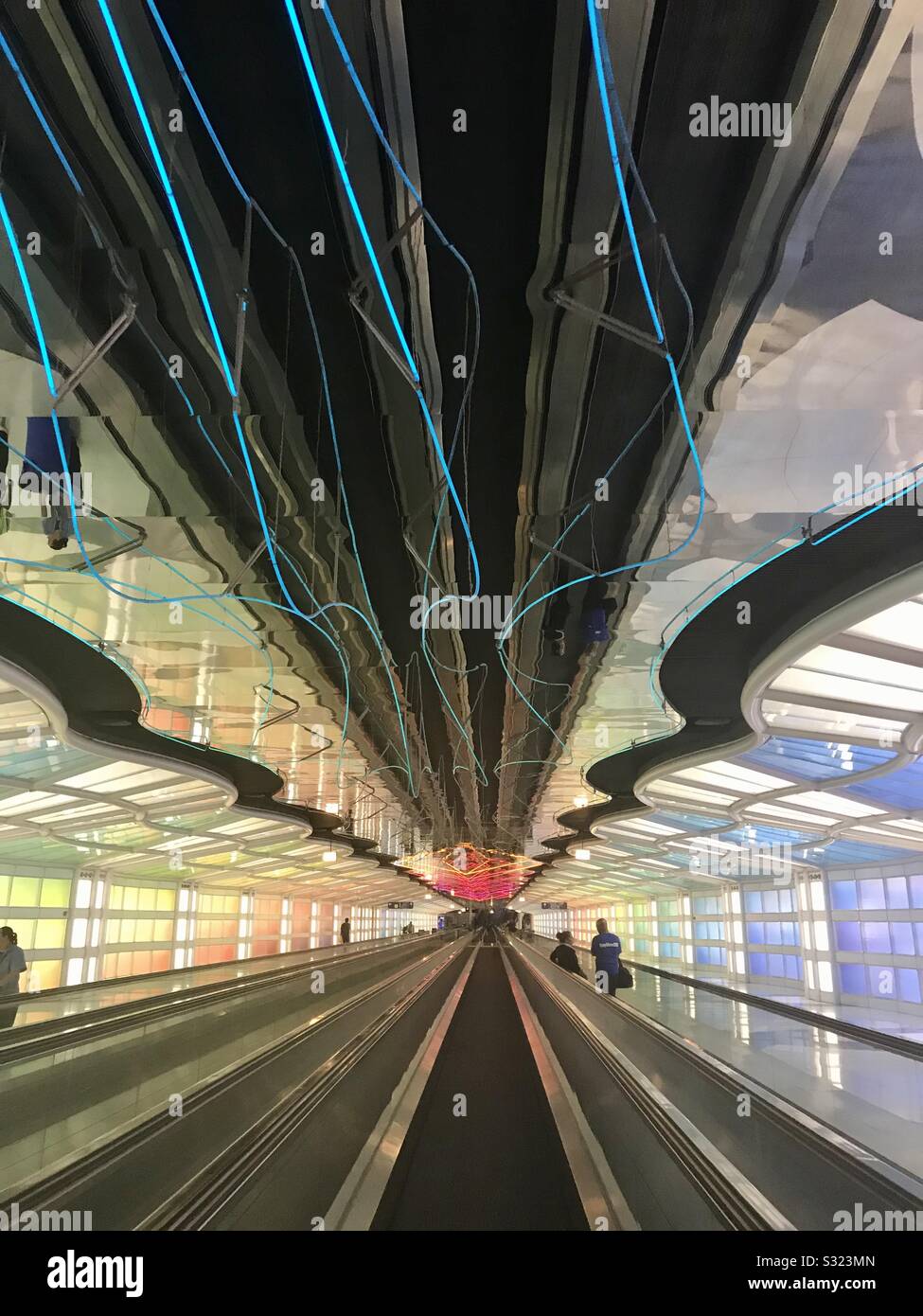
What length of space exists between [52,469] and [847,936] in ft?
70.8

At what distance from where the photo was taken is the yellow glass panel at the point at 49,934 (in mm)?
19109

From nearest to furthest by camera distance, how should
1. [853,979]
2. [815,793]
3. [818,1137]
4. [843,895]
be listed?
[818,1137]
[815,793]
[853,979]
[843,895]

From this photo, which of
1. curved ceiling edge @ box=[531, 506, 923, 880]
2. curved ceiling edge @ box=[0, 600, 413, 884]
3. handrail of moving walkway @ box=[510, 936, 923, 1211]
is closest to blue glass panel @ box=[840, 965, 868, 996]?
curved ceiling edge @ box=[531, 506, 923, 880]

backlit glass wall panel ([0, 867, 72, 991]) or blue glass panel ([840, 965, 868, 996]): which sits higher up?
backlit glass wall panel ([0, 867, 72, 991])

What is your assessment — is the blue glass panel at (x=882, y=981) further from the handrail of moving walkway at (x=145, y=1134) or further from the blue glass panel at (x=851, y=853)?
the handrail of moving walkway at (x=145, y=1134)

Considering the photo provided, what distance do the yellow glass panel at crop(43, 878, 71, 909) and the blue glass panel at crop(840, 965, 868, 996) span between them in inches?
803

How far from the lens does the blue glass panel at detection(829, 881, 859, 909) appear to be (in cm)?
2008

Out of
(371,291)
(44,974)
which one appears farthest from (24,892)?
(371,291)

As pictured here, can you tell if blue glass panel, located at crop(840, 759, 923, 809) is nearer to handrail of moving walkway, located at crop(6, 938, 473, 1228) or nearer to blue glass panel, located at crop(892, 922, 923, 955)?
blue glass panel, located at crop(892, 922, 923, 955)

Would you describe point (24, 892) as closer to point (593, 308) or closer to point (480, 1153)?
point (480, 1153)

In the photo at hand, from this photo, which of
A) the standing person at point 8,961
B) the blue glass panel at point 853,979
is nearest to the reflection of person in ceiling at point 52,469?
the standing person at point 8,961

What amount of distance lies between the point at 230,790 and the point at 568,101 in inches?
563

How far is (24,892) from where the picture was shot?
1877cm

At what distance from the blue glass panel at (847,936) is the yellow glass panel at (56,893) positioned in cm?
2041
